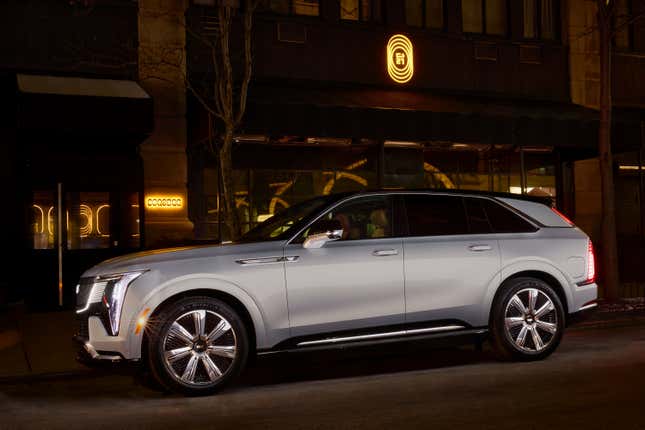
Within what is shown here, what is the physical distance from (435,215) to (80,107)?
8066mm

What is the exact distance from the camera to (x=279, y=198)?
17562mm

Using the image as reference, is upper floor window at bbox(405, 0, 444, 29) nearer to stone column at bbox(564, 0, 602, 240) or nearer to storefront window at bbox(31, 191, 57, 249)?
stone column at bbox(564, 0, 602, 240)

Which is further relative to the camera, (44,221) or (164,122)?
(164,122)

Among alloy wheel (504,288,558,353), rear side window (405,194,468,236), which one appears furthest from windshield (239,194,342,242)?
alloy wheel (504,288,558,353)

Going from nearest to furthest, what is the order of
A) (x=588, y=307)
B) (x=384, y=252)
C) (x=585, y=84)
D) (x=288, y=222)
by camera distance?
(x=384, y=252) → (x=288, y=222) → (x=588, y=307) → (x=585, y=84)

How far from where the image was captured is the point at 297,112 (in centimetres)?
1557

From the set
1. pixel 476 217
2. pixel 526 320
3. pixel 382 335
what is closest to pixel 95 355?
pixel 382 335

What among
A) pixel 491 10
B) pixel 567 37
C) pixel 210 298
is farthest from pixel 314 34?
pixel 210 298

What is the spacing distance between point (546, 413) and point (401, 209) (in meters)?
2.66

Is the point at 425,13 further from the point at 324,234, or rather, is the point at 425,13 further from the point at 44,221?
the point at 324,234

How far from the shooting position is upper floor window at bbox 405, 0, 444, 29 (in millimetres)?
19016

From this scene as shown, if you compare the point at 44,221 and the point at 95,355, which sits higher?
the point at 44,221

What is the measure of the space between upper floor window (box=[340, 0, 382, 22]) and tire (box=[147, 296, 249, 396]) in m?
12.2

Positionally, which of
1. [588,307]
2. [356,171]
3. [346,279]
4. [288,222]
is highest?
[356,171]
